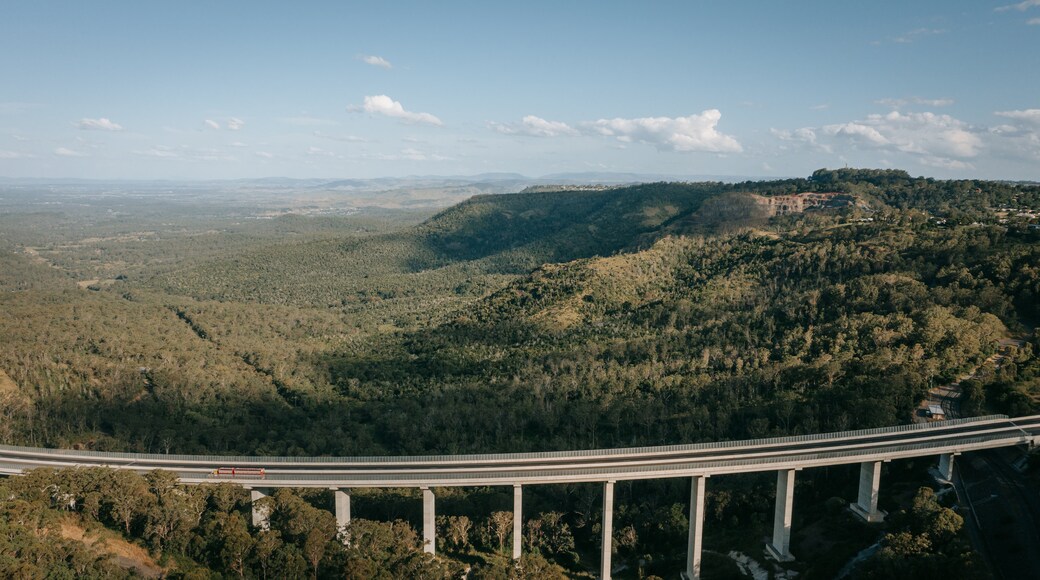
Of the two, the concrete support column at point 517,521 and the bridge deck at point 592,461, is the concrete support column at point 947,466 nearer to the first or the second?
the bridge deck at point 592,461

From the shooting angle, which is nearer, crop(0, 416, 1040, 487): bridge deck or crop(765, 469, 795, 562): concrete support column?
crop(765, 469, 795, 562): concrete support column

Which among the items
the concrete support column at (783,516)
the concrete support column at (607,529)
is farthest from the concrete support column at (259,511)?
the concrete support column at (783,516)

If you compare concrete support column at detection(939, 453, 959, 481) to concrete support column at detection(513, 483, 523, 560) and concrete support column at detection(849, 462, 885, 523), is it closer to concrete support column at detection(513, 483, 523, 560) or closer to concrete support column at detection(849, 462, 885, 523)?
concrete support column at detection(849, 462, 885, 523)

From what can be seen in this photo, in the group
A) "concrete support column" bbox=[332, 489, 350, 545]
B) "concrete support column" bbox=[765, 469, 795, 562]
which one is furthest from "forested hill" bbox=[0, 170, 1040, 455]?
"concrete support column" bbox=[332, 489, 350, 545]

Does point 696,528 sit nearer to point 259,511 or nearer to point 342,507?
point 342,507

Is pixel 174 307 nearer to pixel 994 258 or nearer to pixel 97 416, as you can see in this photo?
pixel 97 416
